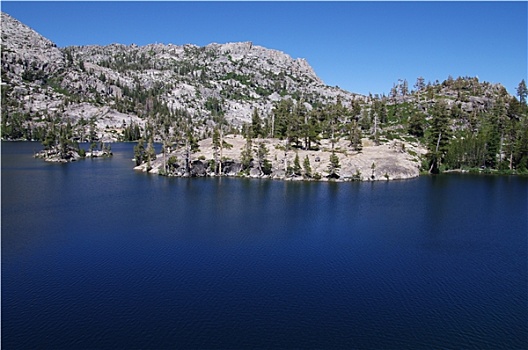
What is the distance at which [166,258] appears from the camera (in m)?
58.0

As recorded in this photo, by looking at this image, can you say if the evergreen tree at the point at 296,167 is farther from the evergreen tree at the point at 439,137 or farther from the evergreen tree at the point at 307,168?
the evergreen tree at the point at 439,137

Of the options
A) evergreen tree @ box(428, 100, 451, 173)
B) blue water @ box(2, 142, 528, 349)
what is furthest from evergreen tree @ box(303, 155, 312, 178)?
evergreen tree @ box(428, 100, 451, 173)

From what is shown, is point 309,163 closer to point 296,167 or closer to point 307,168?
point 307,168

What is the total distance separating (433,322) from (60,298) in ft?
136

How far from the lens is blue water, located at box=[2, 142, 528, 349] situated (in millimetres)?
39156

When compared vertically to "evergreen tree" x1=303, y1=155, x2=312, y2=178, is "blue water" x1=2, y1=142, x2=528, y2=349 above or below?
below

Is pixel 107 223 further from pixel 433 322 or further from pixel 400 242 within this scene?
pixel 433 322

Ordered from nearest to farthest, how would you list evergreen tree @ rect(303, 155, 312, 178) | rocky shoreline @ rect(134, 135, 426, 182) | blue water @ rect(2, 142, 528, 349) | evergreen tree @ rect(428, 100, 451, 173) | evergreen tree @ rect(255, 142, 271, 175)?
blue water @ rect(2, 142, 528, 349) < evergreen tree @ rect(303, 155, 312, 178) < rocky shoreline @ rect(134, 135, 426, 182) < evergreen tree @ rect(255, 142, 271, 175) < evergreen tree @ rect(428, 100, 451, 173)

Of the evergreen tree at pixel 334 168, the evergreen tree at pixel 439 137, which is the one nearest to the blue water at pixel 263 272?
the evergreen tree at pixel 334 168

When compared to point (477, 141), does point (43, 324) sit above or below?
below

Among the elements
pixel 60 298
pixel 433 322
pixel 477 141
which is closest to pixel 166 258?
pixel 60 298

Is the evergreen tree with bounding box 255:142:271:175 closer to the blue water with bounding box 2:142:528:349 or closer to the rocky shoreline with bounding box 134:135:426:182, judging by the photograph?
the rocky shoreline with bounding box 134:135:426:182

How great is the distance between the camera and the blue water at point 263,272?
128 feet

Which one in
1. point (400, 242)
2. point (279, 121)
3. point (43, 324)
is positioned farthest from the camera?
point (279, 121)
